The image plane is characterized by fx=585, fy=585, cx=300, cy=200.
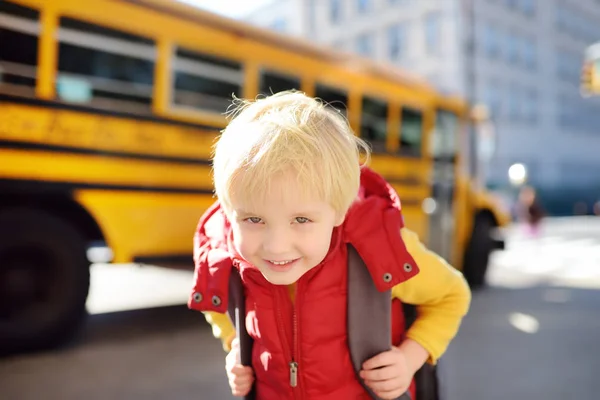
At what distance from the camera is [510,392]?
317cm

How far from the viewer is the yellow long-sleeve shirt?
1.33m

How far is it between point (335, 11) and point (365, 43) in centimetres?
273

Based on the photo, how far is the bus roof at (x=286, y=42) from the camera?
4.36 meters

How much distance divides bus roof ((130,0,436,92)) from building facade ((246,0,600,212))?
21040mm

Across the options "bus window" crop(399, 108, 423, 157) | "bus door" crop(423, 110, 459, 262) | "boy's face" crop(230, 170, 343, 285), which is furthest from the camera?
"bus door" crop(423, 110, 459, 262)

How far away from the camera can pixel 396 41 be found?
28.6 metres

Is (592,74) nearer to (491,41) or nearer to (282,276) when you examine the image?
(282,276)

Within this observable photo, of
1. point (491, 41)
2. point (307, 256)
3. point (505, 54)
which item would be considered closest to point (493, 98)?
point (505, 54)

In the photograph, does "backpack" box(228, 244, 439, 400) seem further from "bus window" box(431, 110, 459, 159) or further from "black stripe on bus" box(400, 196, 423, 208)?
"bus window" box(431, 110, 459, 159)

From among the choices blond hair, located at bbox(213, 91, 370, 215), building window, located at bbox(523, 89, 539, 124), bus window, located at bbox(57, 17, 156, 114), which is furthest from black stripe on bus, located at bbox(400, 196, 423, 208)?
building window, located at bbox(523, 89, 539, 124)

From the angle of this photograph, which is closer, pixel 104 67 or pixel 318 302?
pixel 318 302

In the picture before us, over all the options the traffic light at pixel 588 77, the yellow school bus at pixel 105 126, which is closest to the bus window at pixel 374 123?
the yellow school bus at pixel 105 126

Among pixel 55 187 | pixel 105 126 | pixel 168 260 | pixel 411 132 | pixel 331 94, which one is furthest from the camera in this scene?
pixel 411 132

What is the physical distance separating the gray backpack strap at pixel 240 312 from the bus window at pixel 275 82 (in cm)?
370
